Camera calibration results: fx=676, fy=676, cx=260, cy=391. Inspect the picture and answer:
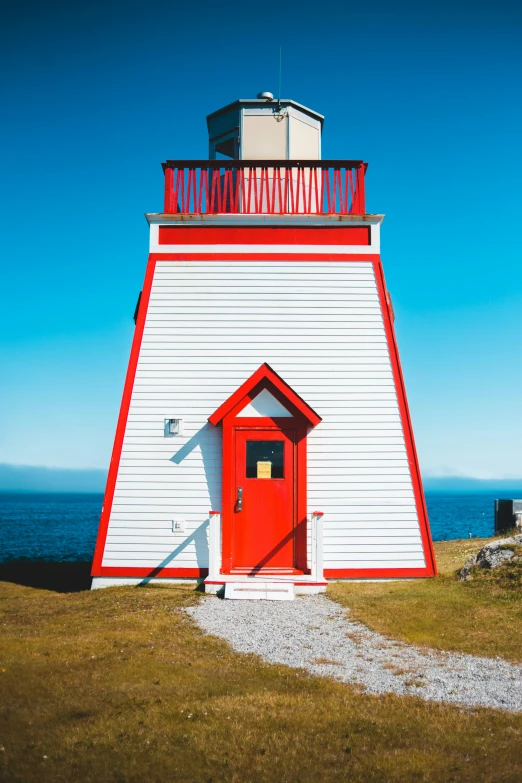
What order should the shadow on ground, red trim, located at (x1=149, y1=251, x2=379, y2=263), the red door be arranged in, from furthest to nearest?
the shadow on ground < red trim, located at (x1=149, y1=251, x2=379, y2=263) < the red door

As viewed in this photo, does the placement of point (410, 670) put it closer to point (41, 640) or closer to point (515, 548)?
point (41, 640)

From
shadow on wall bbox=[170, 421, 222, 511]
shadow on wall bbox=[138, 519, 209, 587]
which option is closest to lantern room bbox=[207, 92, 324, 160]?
shadow on wall bbox=[170, 421, 222, 511]

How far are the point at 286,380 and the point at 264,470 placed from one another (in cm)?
175

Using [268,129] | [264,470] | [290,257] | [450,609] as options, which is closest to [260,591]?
[264,470]

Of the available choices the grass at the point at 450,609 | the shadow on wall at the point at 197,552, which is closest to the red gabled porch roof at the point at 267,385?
the shadow on wall at the point at 197,552

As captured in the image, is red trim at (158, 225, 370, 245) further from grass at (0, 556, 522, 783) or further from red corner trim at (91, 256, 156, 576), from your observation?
grass at (0, 556, 522, 783)

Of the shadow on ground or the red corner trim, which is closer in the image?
the red corner trim

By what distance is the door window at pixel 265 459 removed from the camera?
41.5ft

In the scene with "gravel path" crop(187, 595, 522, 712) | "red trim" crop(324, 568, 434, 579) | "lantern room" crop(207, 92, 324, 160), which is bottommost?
"gravel path" crop(187, 595, 522, 712)

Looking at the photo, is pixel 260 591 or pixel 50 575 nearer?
pixel 260 591

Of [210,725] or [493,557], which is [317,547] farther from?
[210,725]

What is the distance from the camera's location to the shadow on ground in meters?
14.0

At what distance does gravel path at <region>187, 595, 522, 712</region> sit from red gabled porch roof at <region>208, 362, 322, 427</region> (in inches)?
133

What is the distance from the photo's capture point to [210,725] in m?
5.50
